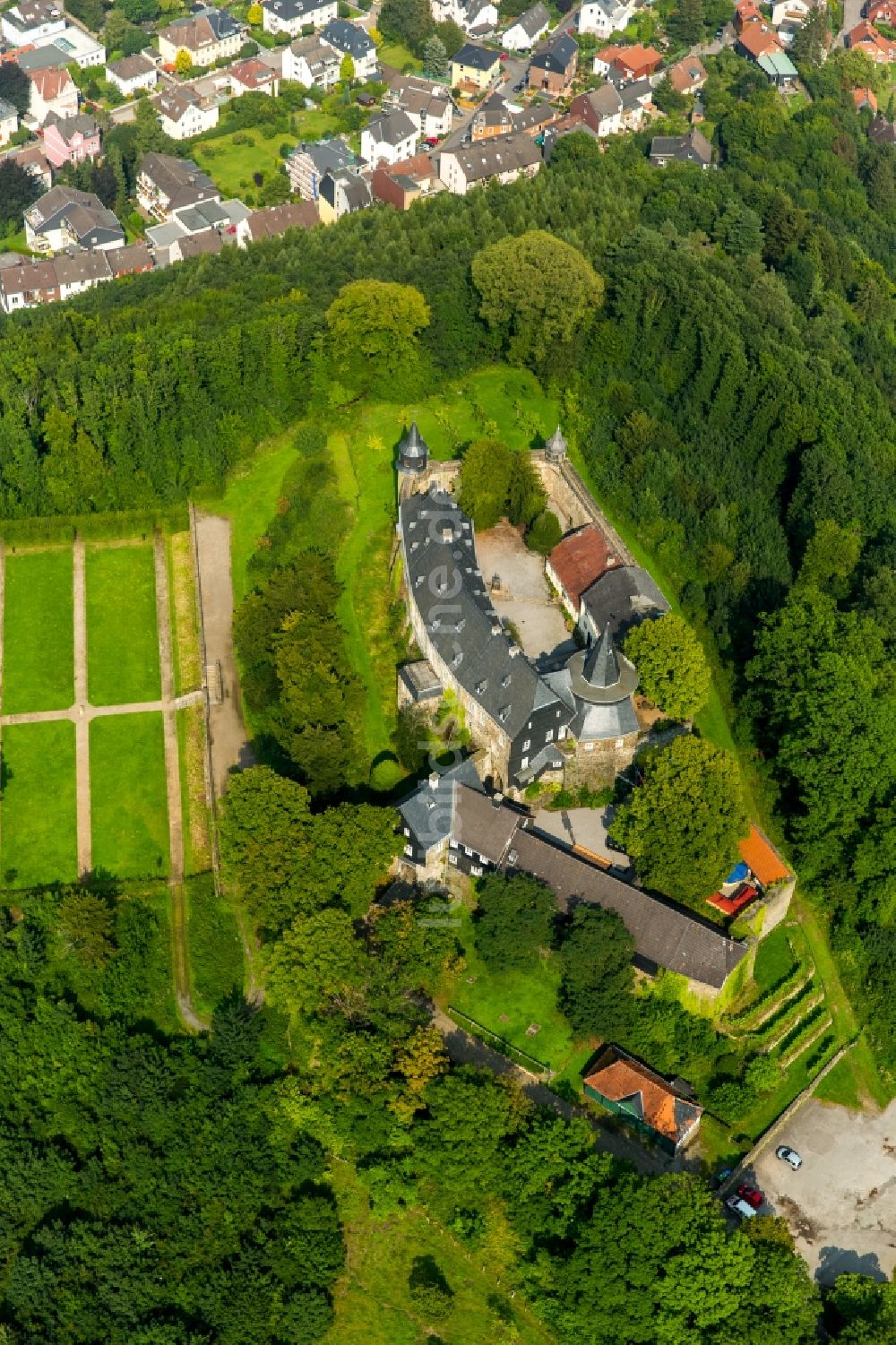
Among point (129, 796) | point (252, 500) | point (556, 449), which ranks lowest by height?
point (129, 796)

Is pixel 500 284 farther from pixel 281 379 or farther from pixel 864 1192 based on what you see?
pixel 864 1192

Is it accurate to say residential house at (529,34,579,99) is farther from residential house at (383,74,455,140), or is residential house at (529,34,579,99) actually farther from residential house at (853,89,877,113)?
residential house at (853,89,877,113)

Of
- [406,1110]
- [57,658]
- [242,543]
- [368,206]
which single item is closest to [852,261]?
[368,206]

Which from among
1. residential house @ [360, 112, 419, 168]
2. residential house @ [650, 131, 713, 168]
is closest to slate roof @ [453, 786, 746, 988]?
residential house @ [650, 131, 713, 168]

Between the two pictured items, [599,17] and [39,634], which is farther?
[599,17]

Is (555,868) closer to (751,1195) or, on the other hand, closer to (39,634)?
(751,1195)

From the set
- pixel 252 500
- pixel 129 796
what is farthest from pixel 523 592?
pixel 129 796

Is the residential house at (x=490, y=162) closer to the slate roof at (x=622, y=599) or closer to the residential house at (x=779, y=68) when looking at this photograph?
the residential house at (x=779, y=68)
